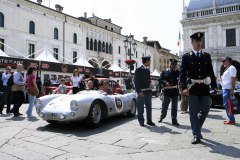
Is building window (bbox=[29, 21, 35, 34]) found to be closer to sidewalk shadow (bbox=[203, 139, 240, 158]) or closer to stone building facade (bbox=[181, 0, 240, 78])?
stone building facade (bbox=[181, 0, 240, 78])

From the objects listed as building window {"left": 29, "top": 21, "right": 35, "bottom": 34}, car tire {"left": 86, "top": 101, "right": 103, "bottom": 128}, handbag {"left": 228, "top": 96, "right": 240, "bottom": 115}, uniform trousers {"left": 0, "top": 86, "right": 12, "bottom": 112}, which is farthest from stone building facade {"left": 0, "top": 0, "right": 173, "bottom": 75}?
handbag {"left": 228, "top": 96, "right": 240, "bottom": 115}

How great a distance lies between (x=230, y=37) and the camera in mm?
43375

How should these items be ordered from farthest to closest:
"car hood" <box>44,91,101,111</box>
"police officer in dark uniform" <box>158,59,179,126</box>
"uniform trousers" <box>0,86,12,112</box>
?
"uniform trousers" <box>0,86,12,112</box>, "police officer in dark uniform" <box>158,59,179,126</box>, "car hood" <box>44,91,101,111</box>

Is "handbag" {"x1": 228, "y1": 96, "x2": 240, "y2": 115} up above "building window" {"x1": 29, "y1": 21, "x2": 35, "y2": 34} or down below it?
below

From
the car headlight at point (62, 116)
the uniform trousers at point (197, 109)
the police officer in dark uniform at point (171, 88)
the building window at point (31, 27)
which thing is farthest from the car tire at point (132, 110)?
the building window at point (31, 27)

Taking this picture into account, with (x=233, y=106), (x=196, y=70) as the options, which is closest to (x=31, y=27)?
(x=233, y=106)

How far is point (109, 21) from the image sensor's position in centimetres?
5162

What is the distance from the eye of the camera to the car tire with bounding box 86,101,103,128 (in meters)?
6.27

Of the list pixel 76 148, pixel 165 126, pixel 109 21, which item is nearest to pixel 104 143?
pixel 76 148

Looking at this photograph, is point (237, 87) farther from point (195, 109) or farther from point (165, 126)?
point (195, 109)

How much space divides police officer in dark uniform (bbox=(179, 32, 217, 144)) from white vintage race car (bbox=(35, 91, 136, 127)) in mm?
2344

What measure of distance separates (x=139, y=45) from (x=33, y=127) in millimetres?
50699

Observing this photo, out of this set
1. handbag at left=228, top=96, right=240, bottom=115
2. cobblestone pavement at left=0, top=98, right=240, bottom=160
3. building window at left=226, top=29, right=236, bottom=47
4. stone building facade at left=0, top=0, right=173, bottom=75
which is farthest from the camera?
building window at left=226, top=29, right=236, bottom=47

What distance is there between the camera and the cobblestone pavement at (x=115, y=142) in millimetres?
4219
